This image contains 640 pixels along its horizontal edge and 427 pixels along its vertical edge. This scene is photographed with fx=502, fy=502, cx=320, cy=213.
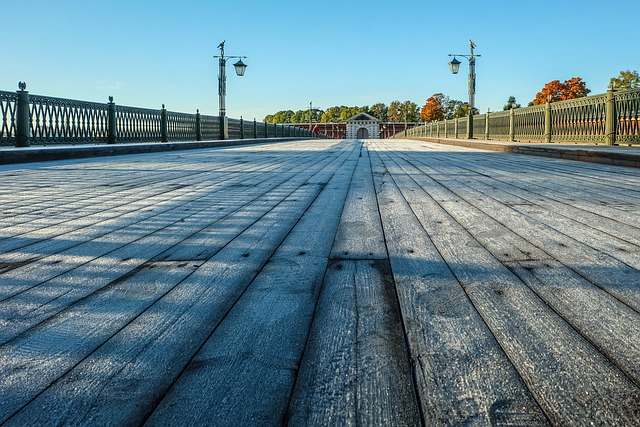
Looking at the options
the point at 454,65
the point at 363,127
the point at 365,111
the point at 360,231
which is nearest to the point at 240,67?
the point at 454,65

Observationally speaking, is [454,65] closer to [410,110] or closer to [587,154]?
[587,154]

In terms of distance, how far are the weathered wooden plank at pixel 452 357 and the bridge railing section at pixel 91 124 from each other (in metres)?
10.8

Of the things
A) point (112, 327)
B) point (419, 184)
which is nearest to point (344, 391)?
point (112, 327)

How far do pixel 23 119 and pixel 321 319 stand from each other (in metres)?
11.3

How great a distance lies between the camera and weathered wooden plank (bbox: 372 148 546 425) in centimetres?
97

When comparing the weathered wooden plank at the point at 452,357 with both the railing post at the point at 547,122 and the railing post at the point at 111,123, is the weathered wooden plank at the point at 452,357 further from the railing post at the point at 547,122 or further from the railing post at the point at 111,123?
the railing post at the point at 547,122

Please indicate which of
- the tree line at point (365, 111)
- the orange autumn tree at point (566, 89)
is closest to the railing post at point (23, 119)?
the orange autumn tree at point (566, 89)

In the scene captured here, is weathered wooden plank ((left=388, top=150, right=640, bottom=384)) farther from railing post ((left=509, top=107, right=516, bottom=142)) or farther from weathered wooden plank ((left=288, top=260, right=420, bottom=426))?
railing post ((left=509, top=107, right=516, bottom=142))

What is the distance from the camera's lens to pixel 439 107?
375ft

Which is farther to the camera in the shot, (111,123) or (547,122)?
(547,122)

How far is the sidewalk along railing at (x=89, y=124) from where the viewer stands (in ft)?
34.4

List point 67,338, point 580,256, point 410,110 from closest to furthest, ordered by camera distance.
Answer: point 67,338
point 580,256
point 410,110

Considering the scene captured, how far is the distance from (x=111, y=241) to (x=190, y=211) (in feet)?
3.09

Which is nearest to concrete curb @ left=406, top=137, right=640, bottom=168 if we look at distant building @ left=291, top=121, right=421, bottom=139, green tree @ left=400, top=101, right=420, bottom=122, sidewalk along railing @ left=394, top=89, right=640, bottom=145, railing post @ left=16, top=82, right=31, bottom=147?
sidewalk along railing @ left=394, top=89, right=640, bottom=145
